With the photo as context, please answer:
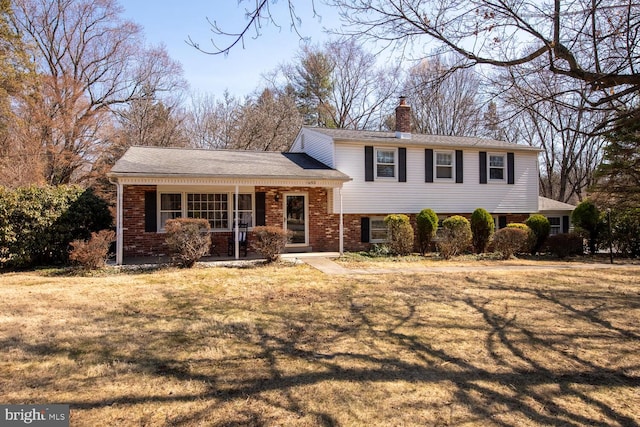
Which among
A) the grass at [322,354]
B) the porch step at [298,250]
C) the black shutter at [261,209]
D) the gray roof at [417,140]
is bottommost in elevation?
the grass at [322,354]

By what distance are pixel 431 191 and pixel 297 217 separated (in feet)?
17.9

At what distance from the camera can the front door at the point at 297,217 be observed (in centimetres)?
1391

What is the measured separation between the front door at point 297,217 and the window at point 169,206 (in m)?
3.71

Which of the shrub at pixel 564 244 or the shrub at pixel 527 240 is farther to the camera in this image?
the shrub at pixel 527 240

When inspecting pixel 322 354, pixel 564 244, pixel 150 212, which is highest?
pixel 150 212

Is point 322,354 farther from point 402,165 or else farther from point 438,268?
point 402,165

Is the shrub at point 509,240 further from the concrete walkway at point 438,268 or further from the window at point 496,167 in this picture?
the window at point 496,167

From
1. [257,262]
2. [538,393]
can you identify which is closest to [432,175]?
[257,262]

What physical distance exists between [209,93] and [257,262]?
19609 mm

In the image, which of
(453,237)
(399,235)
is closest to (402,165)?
(399,235)

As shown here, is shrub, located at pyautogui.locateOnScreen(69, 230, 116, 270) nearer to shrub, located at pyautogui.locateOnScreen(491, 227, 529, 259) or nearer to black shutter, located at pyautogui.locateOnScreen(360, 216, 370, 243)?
black shutter, located at pyautogui.locateOnScreen(360, 216, 370, 243)

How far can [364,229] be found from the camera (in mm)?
14492

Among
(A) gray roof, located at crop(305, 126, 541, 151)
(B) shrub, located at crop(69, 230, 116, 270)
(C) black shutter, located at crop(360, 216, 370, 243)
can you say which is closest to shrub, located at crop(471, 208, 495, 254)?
(A) gray roof, located at crop(305, 126, 541, 151)

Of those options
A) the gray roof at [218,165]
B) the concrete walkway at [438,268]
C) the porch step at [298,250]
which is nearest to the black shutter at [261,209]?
the gray roof at [218,165]
